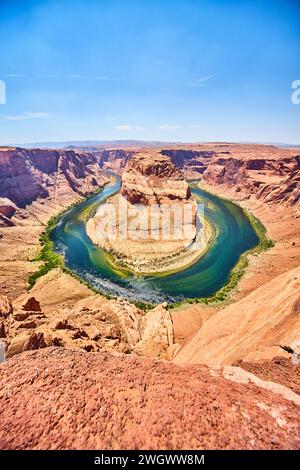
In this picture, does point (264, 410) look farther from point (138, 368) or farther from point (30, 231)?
point (30, 231)

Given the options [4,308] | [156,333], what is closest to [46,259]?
[4,308]

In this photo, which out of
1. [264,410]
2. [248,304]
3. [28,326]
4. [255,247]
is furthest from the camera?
[255,247]

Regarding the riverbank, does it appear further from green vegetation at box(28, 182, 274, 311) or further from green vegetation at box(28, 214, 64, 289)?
green vegetation at box(28, 214, 64, 289)

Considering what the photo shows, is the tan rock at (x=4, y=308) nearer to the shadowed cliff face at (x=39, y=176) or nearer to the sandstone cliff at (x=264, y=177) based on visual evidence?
the shadowed cliff face at (x=39, y=176)

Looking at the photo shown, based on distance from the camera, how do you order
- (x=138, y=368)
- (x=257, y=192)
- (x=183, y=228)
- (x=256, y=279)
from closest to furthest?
(x=138, y=368) → (x=256, y=279) → (x=183, y=228) → (x=257, y=192)

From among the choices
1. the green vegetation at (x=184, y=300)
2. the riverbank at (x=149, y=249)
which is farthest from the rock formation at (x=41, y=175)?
the riverbank at (x=149, y=249)

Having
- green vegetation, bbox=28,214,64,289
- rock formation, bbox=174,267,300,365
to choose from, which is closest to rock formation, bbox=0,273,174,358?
rock formation, bbox=174,267,300,365
